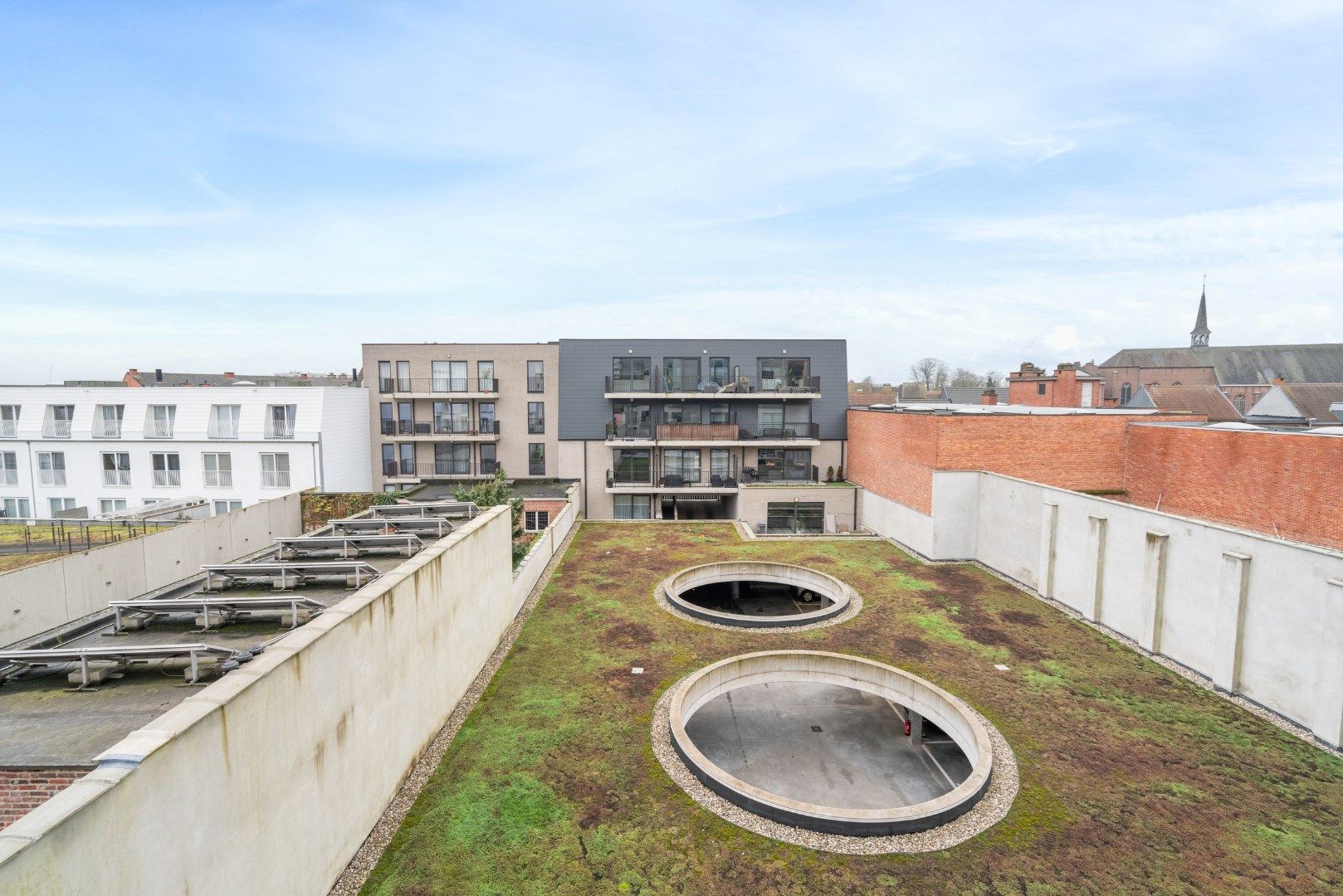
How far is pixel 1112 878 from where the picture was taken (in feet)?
26.3

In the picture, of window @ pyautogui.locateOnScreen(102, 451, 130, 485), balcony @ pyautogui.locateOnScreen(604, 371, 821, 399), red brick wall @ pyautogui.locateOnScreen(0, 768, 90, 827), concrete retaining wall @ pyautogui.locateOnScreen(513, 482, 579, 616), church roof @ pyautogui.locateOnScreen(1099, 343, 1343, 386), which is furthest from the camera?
church roof @ pyautogui.locateOnScreen(1099, 343, 1343, 386)

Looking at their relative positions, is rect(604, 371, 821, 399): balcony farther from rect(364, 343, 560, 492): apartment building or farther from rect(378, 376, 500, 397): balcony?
rect(378, 376, 500, 397): balcony

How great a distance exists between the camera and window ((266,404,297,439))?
2941 cm

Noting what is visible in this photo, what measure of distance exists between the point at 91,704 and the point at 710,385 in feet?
90.3

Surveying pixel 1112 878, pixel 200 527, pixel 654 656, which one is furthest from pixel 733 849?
pixel 200 527

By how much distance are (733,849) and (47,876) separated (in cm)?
745

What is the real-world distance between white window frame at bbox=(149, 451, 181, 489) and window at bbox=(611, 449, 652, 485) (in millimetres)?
21575

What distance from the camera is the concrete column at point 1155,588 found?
1441 centimetres

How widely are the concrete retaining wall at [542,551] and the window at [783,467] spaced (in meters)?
10.3

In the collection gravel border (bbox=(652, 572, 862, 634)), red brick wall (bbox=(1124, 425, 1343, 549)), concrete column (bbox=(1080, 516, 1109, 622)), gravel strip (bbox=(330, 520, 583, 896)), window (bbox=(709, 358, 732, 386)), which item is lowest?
gravel strip (bbox=(330, 520, 583, 896))

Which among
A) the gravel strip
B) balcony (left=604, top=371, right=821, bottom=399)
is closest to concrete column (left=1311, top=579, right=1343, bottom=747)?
the gravel strip

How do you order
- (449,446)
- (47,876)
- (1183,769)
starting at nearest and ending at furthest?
(47,876) < (1183,769) < (449,446)

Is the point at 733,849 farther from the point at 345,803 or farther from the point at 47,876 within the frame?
the point at 47,876

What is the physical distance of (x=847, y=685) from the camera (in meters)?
14.0
